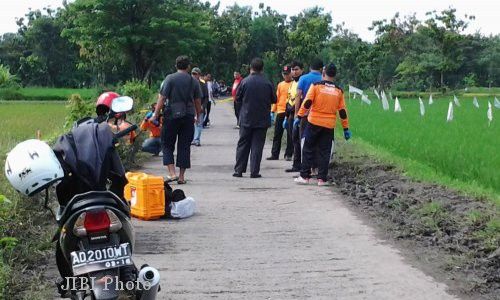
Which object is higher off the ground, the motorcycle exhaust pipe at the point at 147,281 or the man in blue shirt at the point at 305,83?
the man in blue shirt at the point at 305,83

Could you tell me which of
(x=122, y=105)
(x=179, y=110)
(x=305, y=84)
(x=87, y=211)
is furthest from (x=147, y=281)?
(x=305, y=84)

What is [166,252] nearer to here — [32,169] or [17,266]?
[17,266]

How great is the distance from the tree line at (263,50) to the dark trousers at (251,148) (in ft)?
109

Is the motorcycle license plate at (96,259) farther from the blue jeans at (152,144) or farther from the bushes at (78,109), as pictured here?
the blue jeans at (152,144)

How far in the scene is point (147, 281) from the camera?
155 inches

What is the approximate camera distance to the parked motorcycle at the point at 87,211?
12.1ft

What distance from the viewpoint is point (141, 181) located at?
297 inches

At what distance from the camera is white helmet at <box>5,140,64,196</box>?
364cm

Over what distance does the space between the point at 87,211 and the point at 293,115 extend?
28.9 ft

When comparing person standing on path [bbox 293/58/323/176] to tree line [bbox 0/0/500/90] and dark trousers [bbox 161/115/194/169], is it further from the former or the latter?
tree line [bbox 0/0/500/90]

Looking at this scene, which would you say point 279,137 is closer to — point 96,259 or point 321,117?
point 321,117

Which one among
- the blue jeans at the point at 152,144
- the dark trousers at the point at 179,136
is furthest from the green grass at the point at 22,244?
the blue jeans at the point at 152,144

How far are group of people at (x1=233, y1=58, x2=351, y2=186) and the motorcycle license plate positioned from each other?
6342 millimetres

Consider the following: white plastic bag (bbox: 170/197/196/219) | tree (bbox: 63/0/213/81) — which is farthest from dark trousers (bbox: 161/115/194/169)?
tree (bbox: 63/0/213/81)
